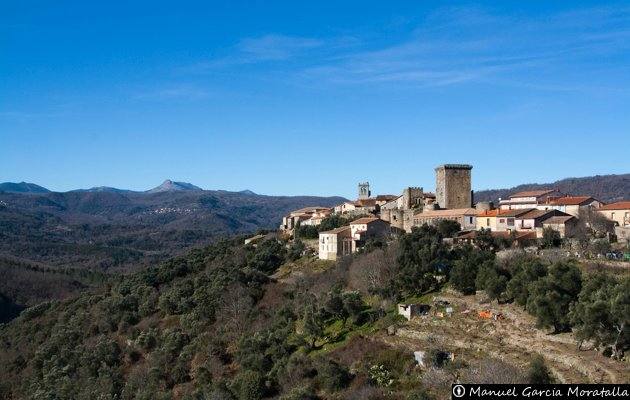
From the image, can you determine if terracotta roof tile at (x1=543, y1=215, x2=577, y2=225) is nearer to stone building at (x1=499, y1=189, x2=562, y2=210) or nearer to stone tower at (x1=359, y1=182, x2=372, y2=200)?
stone building at (x1=499, y1=189, x2=562, y2=210)

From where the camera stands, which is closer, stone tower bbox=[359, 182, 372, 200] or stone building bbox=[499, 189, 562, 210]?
stone building bbox=[499, 189, 562, 210]

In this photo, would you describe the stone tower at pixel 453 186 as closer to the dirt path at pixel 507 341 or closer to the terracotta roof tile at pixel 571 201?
the terracotta roof tile at pixel 571 201

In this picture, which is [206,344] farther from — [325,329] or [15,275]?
[15,275]

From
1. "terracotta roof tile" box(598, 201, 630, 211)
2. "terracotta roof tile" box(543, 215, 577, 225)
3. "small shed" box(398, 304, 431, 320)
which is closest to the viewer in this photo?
"small shed" box(398, 304, 431, 320)

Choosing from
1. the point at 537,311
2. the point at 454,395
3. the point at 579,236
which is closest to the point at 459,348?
the point at 537,311

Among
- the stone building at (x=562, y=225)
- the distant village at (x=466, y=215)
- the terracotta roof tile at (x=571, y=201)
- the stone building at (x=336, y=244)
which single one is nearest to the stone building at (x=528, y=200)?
the distant village at (x=466, y=215)

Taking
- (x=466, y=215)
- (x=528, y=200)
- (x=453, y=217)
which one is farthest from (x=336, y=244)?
(x=528, y=200)

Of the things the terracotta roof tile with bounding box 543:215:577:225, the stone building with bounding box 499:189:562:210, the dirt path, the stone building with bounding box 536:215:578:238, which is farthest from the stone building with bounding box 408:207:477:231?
the dirt path

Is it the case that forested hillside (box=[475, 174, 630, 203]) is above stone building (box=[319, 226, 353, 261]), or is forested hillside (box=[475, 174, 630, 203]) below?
above
